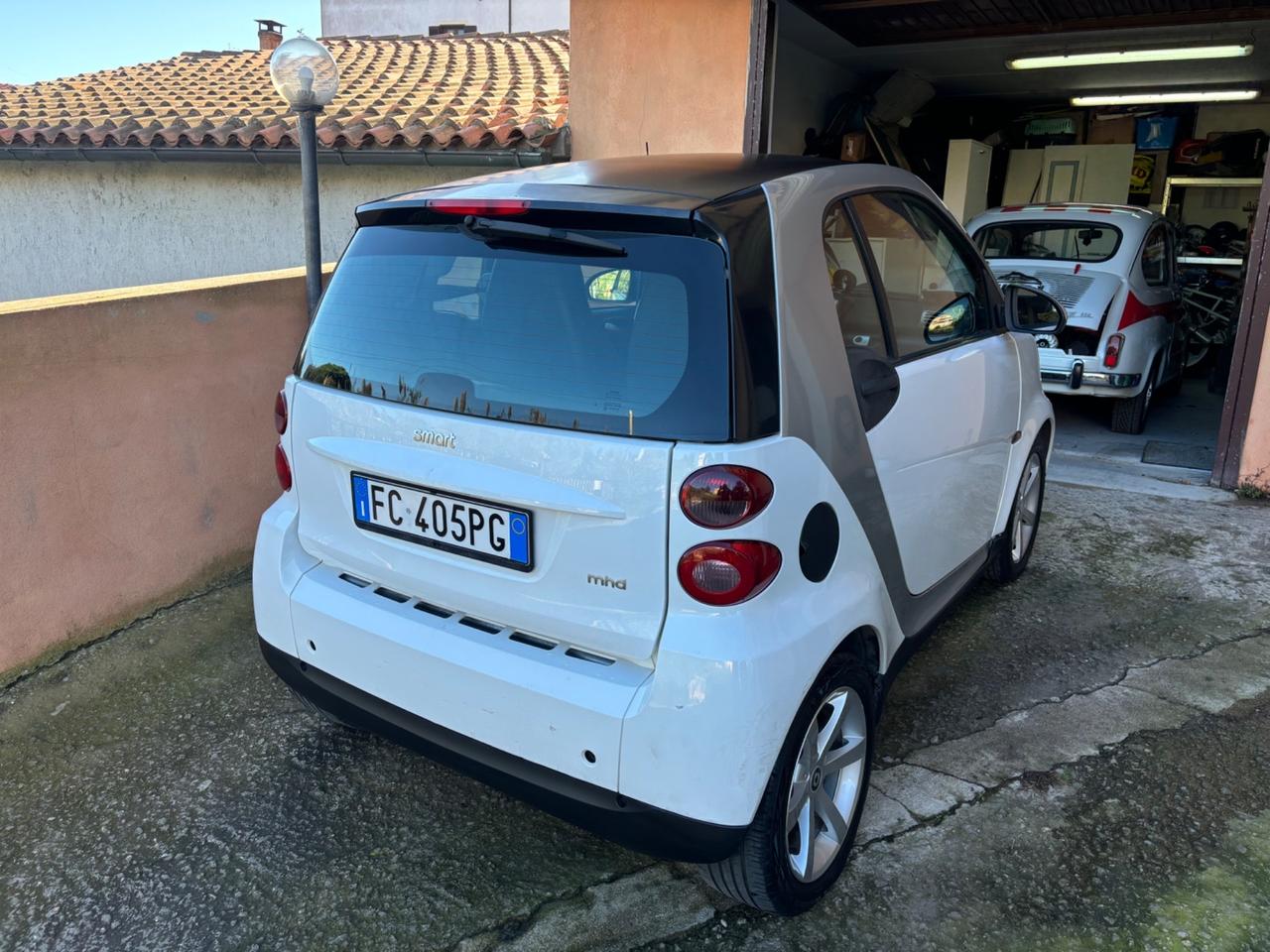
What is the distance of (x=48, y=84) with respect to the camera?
12766 mm

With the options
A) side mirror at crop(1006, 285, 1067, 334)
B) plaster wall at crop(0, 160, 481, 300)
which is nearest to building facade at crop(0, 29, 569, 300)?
plaster wall at crop(0, 160, 481, 300)

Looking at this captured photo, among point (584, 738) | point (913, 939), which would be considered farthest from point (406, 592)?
point (913, 939)

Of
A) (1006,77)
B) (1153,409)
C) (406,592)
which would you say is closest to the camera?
(406,592)

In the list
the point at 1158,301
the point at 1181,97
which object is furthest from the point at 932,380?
the point at 1181,97

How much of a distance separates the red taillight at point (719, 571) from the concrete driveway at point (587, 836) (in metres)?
0.90

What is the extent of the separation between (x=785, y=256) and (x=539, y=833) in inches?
65.3

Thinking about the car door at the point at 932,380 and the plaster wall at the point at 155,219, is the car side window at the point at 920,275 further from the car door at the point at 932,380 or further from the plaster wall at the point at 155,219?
the plaster wall at the point at 155,219

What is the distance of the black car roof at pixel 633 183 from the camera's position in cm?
213

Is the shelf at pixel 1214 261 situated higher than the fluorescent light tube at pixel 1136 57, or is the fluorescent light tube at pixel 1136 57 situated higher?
the fluorescent light tube at pixel 1136 57

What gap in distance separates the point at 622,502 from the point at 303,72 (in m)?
3.30

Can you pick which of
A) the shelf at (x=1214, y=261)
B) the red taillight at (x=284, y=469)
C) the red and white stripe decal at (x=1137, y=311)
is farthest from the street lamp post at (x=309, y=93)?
the shelf at (x=1214, y=261)

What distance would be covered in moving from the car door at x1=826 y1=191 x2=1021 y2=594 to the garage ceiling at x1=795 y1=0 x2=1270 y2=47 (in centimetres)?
446

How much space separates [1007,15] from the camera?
7.56m

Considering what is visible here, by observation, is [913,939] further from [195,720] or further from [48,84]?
[48,84]
